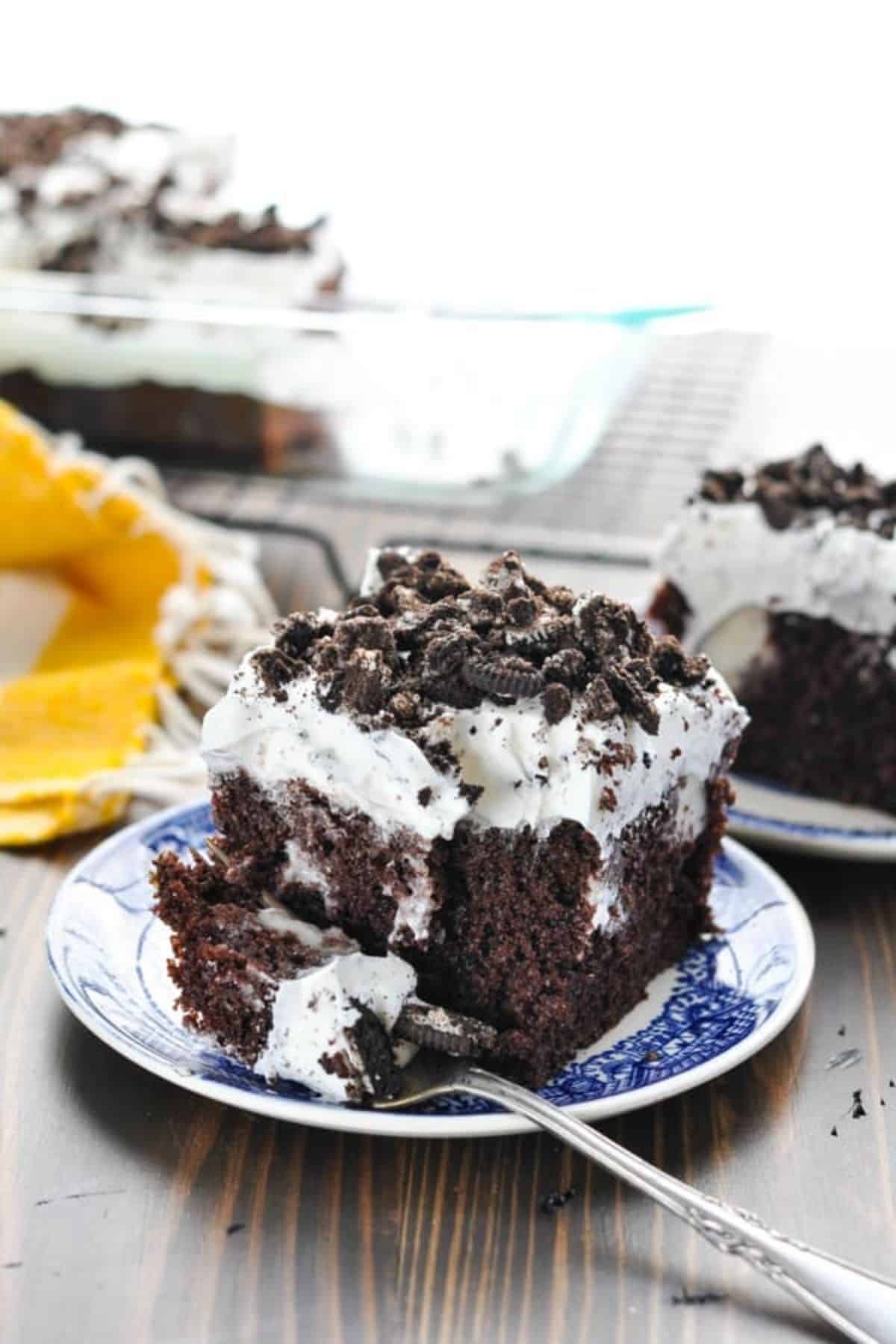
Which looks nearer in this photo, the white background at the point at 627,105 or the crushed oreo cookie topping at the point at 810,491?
the crushed oreo cookie topping at the point at 810,491

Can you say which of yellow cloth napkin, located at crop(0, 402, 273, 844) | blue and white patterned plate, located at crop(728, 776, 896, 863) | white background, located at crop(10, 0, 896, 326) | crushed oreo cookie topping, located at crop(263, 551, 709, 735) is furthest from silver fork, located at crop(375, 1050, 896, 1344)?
white background, located at crop(10, 0, 896, 326)

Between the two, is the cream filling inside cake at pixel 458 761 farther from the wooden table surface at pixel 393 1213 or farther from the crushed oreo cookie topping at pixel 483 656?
the wooden table surface at pixel 393 1213

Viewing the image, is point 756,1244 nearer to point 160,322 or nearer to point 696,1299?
point 696,1299

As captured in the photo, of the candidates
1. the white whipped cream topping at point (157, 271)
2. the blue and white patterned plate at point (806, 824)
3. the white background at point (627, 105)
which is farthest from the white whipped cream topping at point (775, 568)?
the white background at point (627, 105)

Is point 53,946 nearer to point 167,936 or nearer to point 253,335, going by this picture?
point 167,936

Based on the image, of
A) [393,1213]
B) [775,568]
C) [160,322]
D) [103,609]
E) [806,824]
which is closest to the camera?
[393,1213]

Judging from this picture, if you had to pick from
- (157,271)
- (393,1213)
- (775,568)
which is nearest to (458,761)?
(393,1213)

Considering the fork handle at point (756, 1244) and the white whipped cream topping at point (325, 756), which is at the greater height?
the white whipped cream topping at point (325, 756)
